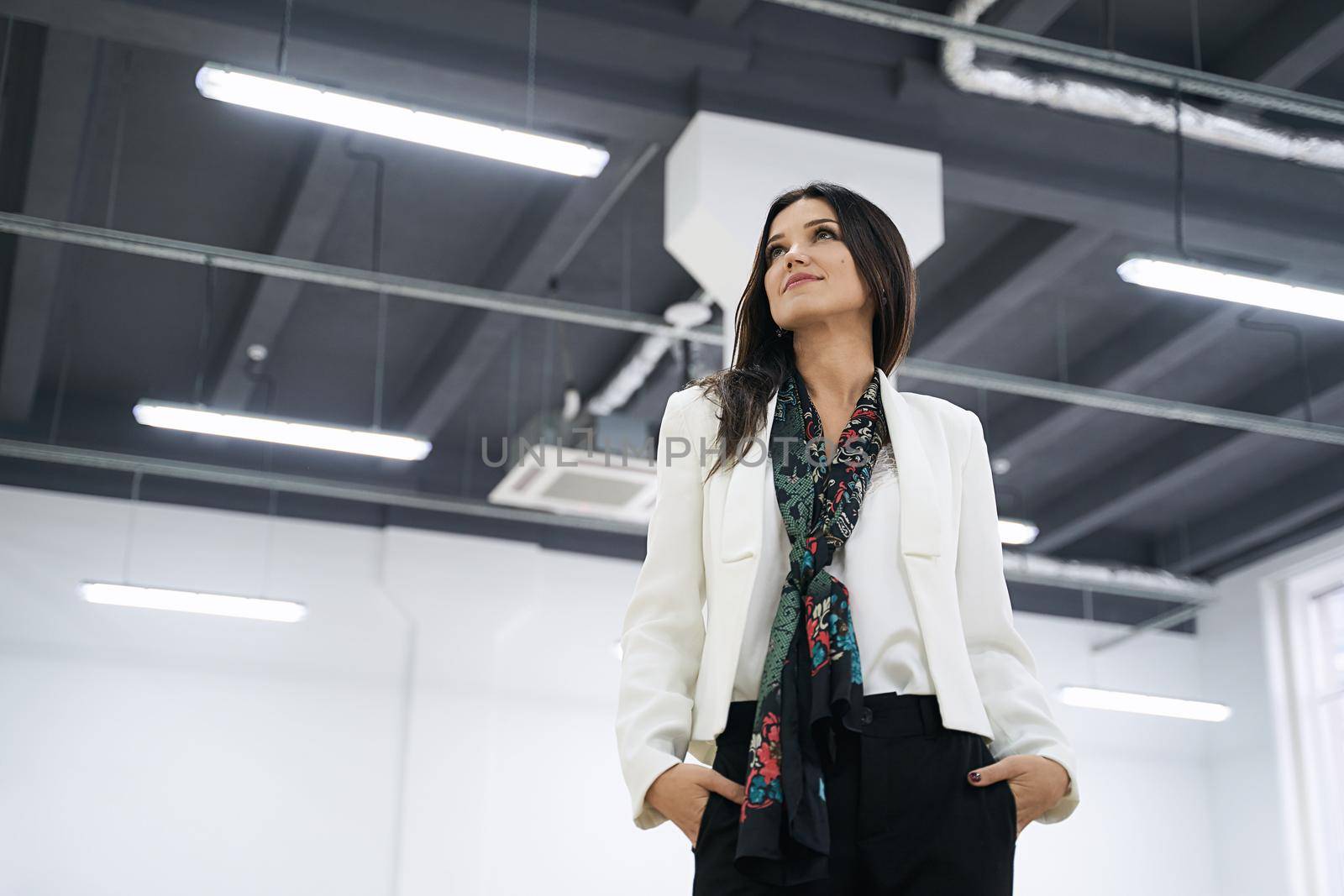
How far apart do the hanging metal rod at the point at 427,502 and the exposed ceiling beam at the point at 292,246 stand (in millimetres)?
A: 564

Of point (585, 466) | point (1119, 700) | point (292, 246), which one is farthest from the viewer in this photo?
point (1119, 700)

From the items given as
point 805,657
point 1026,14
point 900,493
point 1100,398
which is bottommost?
point 805,657

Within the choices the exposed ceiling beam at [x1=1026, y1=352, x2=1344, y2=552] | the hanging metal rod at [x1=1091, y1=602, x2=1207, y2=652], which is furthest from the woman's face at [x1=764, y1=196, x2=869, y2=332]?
the hanging metal rod at [x1=1091, y1=602, x2=1207, y2=652]

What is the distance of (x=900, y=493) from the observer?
4.86 feet

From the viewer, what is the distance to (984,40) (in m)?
4.70

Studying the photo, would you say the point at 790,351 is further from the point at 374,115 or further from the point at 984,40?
the point at 984,40

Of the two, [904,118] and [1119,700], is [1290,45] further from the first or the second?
[1119,700]

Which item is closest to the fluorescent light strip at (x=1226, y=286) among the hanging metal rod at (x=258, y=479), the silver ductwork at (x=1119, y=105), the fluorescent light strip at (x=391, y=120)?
the silver ductwork at (x=1119, y=105)

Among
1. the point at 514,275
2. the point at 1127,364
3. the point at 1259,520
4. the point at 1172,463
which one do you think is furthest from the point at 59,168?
the point at 1259,520

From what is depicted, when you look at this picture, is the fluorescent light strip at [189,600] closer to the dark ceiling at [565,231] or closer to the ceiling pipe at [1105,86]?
the dark ceiling at [565,231]

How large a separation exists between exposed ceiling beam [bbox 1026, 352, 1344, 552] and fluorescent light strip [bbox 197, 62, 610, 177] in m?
5.83

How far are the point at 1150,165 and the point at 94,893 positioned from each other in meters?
7.27

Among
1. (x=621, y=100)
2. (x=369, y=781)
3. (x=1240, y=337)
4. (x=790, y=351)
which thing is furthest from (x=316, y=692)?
(x=790, y=351)

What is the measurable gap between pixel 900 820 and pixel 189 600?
7.49 meters
